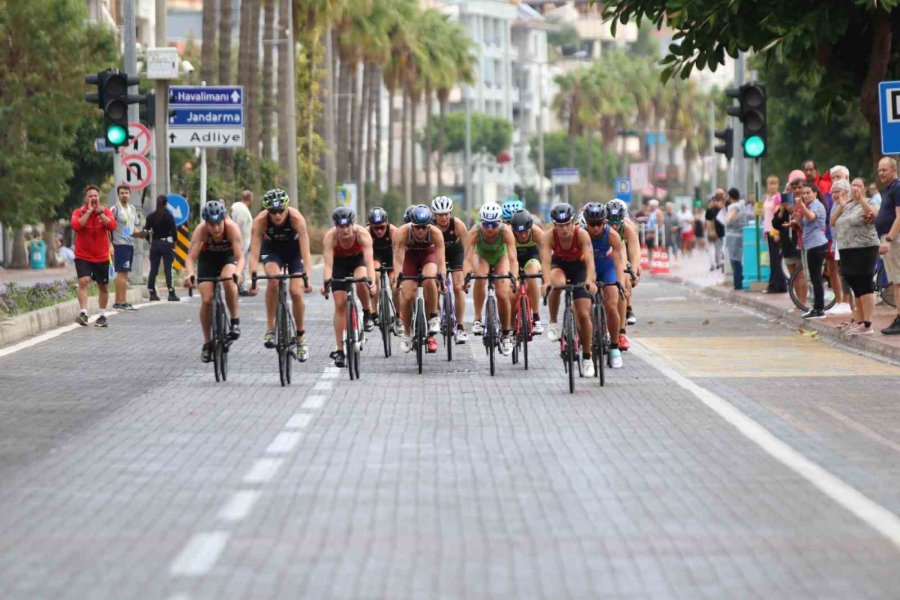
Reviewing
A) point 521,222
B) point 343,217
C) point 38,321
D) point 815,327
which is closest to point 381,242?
point 521,222

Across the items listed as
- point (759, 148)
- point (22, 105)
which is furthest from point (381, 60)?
point (759, 148)

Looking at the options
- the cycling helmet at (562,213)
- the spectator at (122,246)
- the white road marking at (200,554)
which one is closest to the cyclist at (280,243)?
the cycling helmet at (562,213)

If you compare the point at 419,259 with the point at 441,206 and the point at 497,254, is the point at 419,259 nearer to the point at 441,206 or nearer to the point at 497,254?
the point at 441,206

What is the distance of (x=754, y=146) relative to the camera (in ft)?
106

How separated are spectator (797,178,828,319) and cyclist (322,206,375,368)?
8897 mm

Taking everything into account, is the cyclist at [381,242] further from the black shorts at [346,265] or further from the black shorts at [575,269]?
the black shorts at [575,269]

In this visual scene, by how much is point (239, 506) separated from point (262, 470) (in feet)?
4.82

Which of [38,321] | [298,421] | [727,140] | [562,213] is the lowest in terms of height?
[298,421]

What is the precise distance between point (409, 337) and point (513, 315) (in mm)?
1082

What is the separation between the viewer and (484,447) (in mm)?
12992

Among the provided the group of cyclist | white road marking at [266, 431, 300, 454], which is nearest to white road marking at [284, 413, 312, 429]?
white road marking at [266, 431, 300, 454]

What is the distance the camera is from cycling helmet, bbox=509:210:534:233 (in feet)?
66.6

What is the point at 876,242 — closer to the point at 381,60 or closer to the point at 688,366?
the point at 688,366

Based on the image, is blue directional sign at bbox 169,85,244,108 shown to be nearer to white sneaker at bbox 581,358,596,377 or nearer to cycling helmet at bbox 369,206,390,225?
cycling helmet at bbox 369,206,390,225
